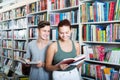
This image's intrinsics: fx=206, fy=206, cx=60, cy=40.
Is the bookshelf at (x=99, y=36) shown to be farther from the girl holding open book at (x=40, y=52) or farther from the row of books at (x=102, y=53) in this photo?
the girl holding open book at (x=40, y=52)

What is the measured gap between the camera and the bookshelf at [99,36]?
2.84 m

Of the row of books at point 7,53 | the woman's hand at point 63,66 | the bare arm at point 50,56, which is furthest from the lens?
the row of books at point 7,53

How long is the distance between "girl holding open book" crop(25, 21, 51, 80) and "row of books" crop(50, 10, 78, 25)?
50.1 inches

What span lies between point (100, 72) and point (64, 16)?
1320 millimetres

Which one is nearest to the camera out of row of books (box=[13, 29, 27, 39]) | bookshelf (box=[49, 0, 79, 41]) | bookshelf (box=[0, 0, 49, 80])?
bookshelf (box=[49, 0, 79, 41])

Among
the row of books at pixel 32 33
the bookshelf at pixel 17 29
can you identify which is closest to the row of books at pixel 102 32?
the bookshelf at pixel 17 29

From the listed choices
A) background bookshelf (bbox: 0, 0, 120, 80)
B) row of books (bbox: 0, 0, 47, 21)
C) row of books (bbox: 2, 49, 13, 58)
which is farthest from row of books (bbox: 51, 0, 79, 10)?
row of books (bbox: 2, 49, 13, 58)

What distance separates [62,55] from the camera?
2.10 m

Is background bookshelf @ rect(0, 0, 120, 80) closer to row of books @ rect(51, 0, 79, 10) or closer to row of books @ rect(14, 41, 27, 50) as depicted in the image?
row of books @ rect(51, 0, 79, 10)

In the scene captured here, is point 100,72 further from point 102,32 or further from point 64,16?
point 64,16

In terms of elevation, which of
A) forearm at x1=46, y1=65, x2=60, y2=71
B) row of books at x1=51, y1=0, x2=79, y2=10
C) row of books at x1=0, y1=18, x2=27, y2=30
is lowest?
forearm at x1=46, y1=65, x2=60, y2=71

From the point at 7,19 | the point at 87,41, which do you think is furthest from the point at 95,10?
the point at 7,19

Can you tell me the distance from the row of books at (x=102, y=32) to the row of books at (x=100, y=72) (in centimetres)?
41

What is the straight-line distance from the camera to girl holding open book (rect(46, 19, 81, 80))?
208 centimetres
